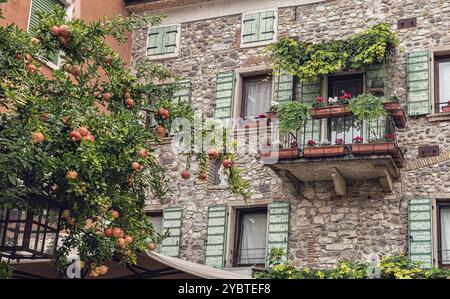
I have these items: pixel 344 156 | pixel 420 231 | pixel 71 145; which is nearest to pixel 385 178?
pixel 344 156

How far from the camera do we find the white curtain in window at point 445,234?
38.9 feet

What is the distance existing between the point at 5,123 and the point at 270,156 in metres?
5.83

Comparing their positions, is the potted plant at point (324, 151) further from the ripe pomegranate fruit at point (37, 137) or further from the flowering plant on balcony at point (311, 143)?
the ripe pomegranate fruit at point (37, 137)

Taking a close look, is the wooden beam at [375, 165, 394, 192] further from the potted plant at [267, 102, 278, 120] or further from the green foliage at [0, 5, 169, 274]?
the green foliage at [0, 5, 169, 274]

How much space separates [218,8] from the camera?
1514 cm

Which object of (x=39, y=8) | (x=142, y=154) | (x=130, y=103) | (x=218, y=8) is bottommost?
(x=142, y=154)

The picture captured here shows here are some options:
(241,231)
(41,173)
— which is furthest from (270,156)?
(41,173)

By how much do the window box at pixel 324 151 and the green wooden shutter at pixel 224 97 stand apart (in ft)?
8.16

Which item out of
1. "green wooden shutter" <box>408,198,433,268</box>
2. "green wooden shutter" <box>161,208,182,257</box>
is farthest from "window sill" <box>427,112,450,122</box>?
"green wooden shutter" <box>161,208,182,257</box>

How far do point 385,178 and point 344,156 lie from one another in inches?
33.9

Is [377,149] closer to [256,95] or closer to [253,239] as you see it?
[253,239]

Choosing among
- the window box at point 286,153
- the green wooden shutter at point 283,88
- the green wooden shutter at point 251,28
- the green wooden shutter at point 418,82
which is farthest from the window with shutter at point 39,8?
the green wooden shutter at point 418,82

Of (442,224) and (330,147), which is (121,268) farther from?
(442,224)
